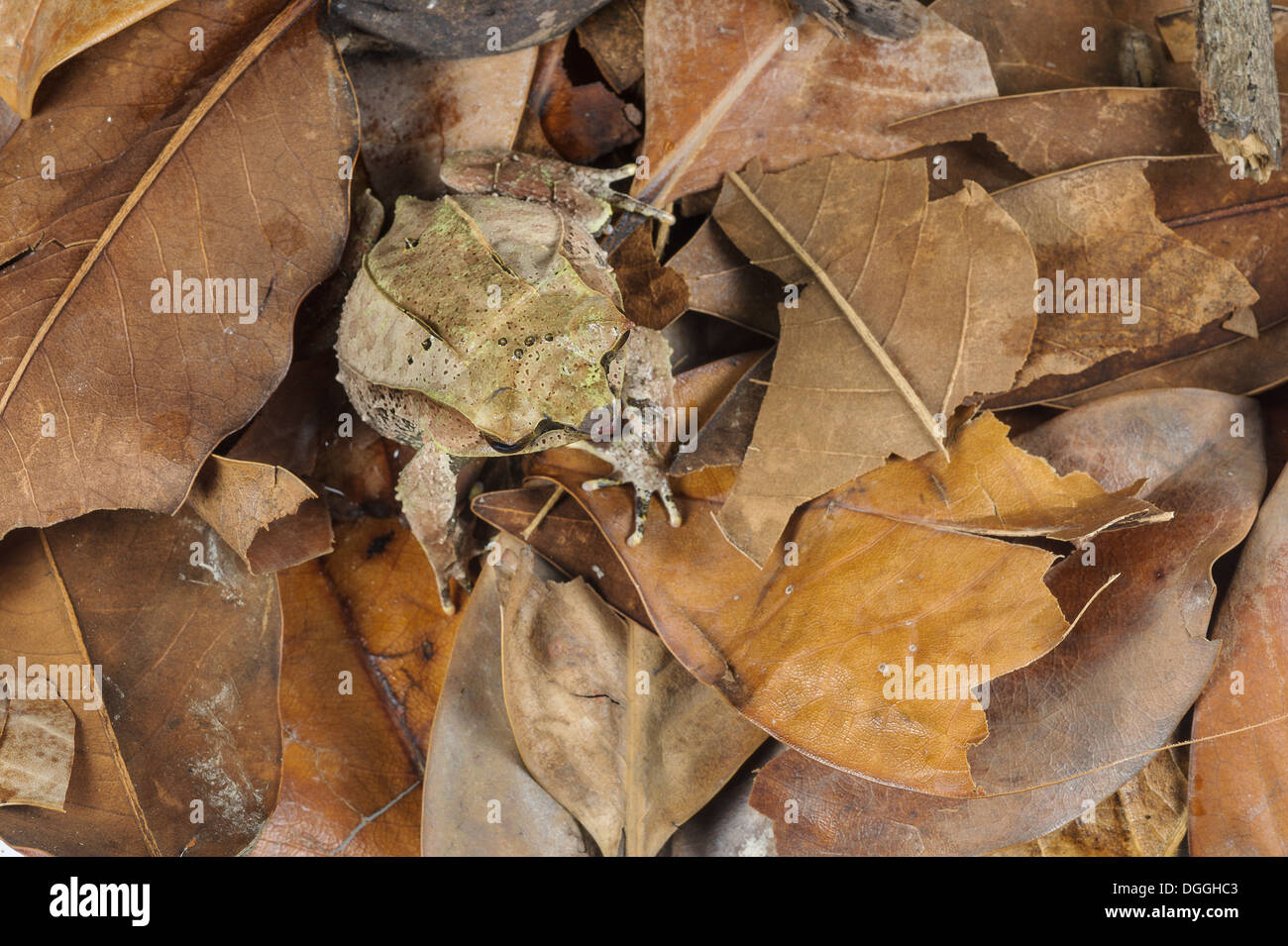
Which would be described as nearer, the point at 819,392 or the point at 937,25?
the point at 819,392

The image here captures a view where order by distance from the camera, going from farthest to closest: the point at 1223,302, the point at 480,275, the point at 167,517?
the point at 167,517, the point at 1223,302, the point at 480,275

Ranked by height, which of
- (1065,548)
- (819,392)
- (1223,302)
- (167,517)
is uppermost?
(1223,302)

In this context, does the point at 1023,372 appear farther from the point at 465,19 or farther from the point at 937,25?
the point at 465,19

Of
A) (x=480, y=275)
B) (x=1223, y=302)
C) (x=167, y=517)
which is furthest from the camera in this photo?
(x=167, y=517)

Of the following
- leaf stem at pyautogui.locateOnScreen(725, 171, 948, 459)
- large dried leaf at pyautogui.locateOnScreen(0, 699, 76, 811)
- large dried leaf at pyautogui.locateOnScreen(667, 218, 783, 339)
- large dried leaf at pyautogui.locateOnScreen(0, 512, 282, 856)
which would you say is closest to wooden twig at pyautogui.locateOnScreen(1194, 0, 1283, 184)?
leaf stem at pyautogui.locateOnScreen(725, 171, 948, 459)

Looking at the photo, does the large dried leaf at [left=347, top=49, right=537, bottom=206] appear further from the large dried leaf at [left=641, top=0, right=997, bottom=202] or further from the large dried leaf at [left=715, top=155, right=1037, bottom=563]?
the large dried leaf at [left=715, top=155, right=1037, bottom=563]

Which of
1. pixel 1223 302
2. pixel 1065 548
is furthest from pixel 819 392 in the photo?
pixel 1223 302

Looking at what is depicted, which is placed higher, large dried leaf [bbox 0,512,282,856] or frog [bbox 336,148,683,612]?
frog [bbox 336,148,683,612]
